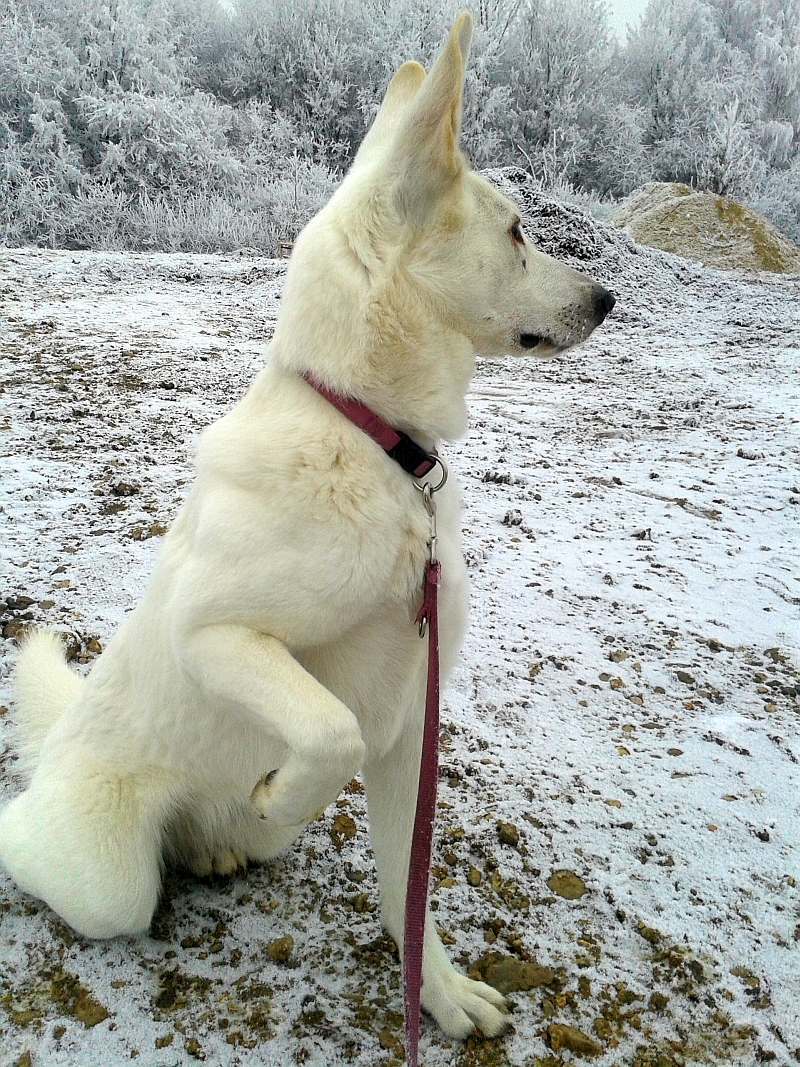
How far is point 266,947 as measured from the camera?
1539 mm

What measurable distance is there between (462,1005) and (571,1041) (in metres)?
0.21

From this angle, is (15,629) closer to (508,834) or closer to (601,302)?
(508,834)

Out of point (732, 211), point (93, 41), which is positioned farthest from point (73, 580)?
point (93, 41)

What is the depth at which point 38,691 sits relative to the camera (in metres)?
1.88

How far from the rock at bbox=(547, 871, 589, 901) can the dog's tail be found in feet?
4.06

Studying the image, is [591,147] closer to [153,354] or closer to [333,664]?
[153,354]

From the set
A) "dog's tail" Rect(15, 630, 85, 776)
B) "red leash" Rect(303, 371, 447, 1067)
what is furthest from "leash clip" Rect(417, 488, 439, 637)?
"dog's tail" Rect(15, 630, 85, 776)

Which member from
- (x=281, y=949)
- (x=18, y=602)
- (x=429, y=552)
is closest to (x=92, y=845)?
(x=281, y=949)

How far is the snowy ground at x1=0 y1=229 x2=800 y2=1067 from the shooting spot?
1400mm

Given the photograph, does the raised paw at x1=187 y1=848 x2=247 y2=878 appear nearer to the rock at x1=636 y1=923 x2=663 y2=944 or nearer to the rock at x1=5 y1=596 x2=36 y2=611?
the rock at x1=636 y1=923 x2=663 y2=944

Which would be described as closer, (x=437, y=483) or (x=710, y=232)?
(x=437, y=483)

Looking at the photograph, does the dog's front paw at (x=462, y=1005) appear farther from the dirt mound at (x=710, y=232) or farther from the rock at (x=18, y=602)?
the dirt mound at (x=710, y=232)

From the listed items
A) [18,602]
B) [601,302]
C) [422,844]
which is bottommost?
[18,602]

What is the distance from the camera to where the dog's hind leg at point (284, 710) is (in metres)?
1.15
